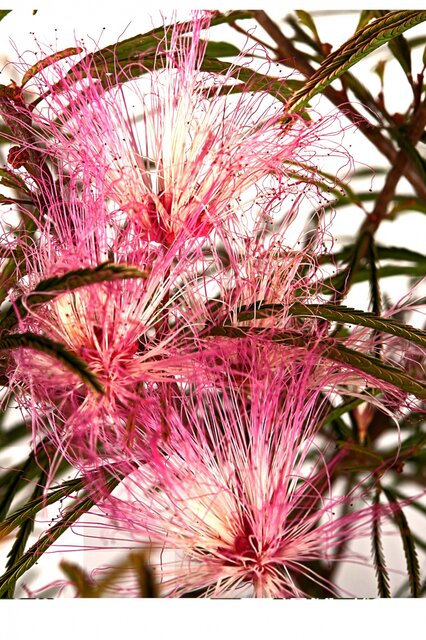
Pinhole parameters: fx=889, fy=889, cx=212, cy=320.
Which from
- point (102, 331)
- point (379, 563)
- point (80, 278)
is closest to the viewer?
point (80, 278)

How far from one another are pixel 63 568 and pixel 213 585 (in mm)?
214

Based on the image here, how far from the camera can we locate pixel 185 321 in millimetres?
871

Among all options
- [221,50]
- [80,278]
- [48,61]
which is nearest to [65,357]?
[80,278]

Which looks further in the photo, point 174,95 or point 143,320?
point 174,95

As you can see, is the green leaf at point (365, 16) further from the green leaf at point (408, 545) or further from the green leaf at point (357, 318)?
the green leaf at point (408, 545)

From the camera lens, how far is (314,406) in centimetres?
101

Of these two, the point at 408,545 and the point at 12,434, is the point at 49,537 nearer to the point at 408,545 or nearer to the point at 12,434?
the point at 12,434

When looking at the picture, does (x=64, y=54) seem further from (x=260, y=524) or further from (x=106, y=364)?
(x=260, y=524)

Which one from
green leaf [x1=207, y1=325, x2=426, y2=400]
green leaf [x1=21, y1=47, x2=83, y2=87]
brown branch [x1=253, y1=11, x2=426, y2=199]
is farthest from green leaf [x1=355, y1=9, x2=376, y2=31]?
green leaf [x1=207, y1=325, x2=426, y2=400]

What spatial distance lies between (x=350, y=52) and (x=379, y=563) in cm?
58

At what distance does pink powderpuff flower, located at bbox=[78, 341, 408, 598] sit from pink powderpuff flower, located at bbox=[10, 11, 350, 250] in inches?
6.3

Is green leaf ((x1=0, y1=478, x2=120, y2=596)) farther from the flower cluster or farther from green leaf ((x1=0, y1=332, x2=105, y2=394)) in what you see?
green leaf ((x1=0, y1=332, x2=105, y2=394))
